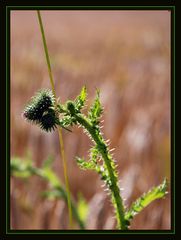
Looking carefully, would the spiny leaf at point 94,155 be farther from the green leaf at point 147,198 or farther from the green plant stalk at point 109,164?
the green leaf at point 147,198

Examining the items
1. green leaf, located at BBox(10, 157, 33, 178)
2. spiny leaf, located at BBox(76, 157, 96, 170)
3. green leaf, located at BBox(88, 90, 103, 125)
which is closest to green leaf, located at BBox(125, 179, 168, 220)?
spiny leaf, located at BBox(76, 157, 96, 170)

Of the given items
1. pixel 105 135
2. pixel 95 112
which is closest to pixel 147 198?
pixel 95 112

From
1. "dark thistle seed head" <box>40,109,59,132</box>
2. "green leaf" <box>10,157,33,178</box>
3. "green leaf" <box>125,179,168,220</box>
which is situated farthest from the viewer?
"green leaf" <box>10,157,33,178</box>

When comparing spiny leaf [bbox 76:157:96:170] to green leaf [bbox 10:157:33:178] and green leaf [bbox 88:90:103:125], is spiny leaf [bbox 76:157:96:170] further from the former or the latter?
green leaf [bbox 10:157:33:178]

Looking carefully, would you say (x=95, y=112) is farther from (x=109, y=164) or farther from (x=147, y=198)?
(x=147, y=198)

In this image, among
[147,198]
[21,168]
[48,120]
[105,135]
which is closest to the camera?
[48,120]

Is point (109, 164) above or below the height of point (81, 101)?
below

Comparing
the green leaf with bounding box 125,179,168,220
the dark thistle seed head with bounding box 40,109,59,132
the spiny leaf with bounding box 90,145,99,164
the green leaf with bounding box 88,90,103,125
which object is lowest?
the green leaf with bounding box 125,179,168,220
